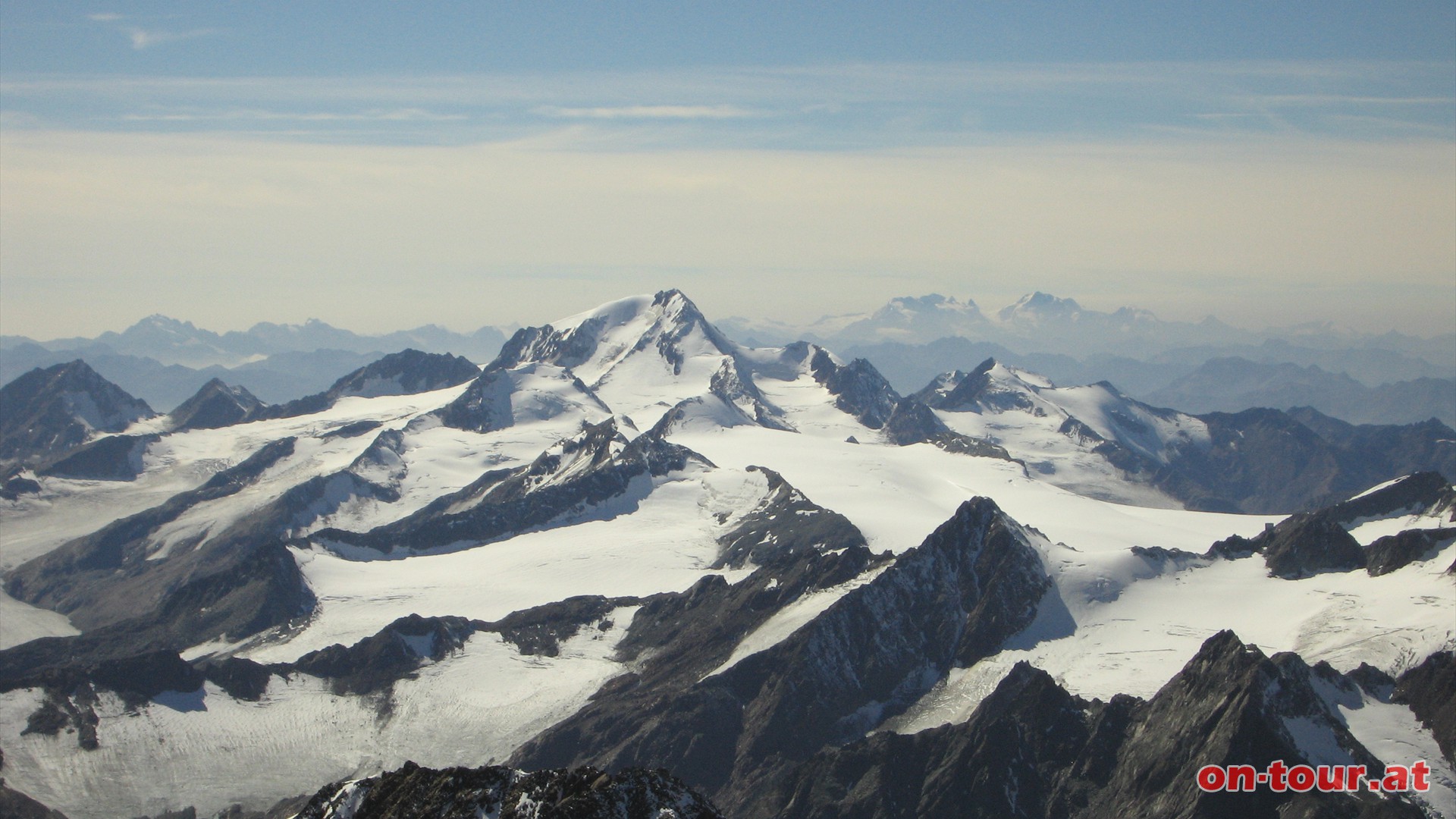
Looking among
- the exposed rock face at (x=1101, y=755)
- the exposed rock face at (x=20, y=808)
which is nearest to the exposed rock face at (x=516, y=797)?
the exposed rock face at (x=1101, y=755)

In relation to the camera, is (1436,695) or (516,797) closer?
(516,797)

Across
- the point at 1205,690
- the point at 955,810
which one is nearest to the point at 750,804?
the point at 955,810

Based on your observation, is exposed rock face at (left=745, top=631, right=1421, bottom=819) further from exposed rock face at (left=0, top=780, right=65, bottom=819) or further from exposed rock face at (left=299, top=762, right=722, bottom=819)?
exposed rock face at (left=0, top=780, right=65, bottom=819)

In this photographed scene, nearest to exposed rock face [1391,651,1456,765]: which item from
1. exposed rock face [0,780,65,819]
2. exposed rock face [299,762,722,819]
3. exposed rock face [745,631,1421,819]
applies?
exposed rock face [745,631,1421,819]

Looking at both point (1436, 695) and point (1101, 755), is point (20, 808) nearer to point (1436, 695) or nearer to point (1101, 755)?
point (1101, 755)

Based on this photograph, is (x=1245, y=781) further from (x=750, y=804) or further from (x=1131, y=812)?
(x=750, y=804)

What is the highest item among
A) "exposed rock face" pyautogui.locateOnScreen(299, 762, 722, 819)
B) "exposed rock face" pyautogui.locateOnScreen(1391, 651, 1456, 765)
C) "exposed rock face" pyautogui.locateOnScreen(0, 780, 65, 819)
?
"exposed rock face" pyautogui.locateOnScreen(299, 762, 722, 819)

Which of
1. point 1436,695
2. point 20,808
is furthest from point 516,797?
point 1436,695
